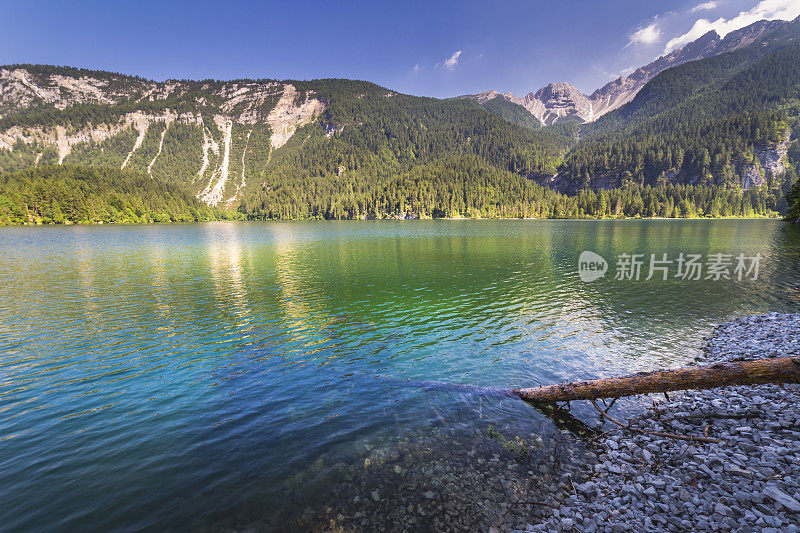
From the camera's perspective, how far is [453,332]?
21266mm

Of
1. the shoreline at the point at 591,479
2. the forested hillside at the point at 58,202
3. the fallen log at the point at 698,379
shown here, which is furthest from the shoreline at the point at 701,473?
the forested hillside at the point at 58,202

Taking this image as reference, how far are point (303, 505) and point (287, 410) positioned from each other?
4849 millimetres

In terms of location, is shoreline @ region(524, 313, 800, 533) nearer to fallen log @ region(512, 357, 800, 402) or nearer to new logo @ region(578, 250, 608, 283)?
fallen log @ region(512, 357, 800, 402)

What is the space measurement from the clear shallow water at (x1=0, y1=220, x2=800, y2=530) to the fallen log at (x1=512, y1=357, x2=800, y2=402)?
2860 mm

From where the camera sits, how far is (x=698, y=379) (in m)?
9.15

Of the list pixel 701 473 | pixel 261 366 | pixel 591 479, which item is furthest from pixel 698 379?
pixel 261 366

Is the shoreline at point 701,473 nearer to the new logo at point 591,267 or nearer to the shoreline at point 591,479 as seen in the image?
the shoreline at point 591,479

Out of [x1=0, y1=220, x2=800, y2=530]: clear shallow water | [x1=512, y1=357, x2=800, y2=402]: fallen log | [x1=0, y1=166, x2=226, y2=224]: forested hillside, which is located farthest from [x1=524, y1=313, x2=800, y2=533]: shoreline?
[x1=0, y1=166, x2=226, y2=224]: forested hillside

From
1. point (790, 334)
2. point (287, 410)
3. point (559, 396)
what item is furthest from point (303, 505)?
point (790, 334)

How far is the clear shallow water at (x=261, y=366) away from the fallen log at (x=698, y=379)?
9.38ft

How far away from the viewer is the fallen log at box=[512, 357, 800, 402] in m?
8.46

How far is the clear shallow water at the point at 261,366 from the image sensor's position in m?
8.98

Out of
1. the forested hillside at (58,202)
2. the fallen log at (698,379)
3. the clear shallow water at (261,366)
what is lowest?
the clear shallow water at (261,366)

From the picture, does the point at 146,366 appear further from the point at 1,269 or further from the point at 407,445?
the point at 1,269
